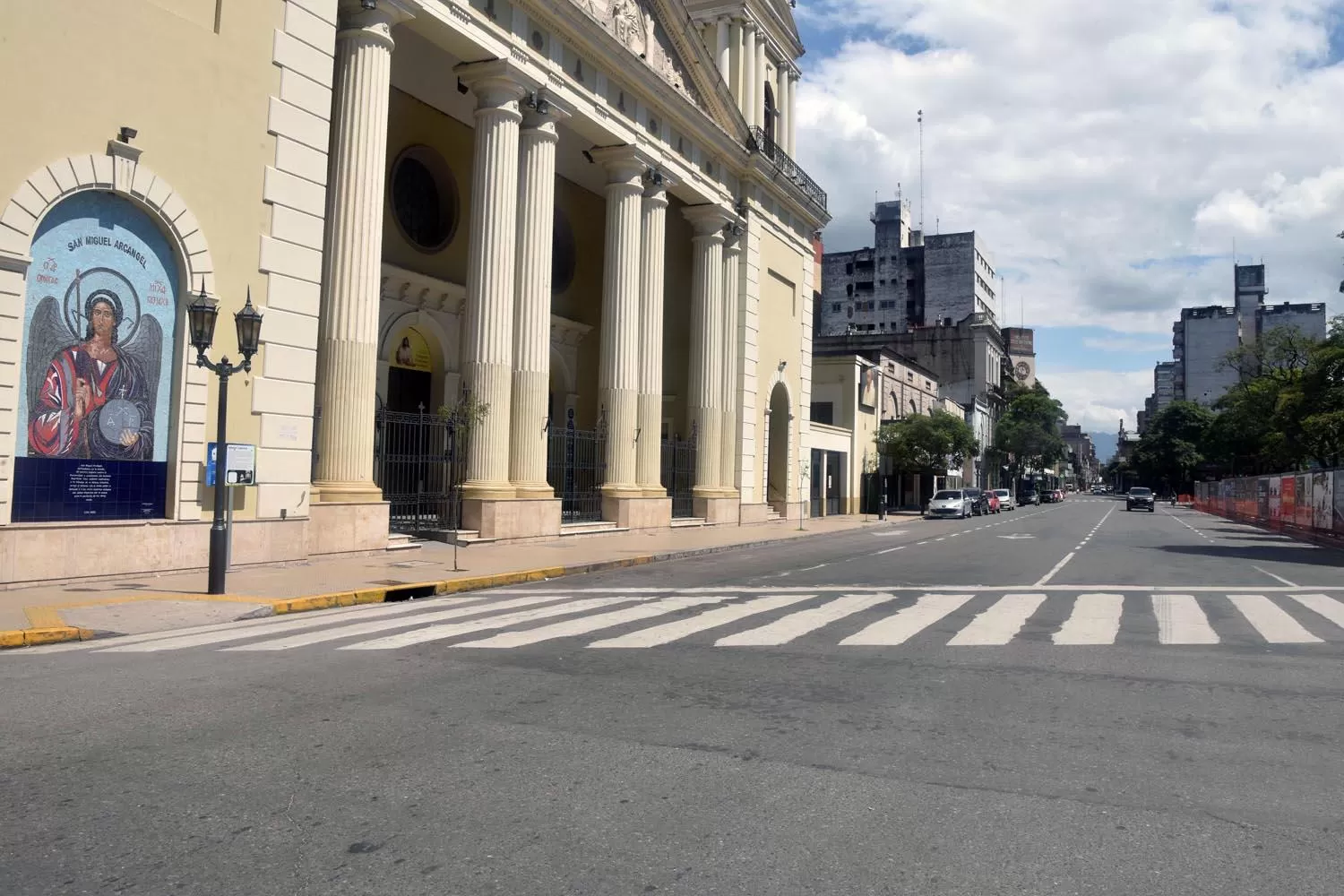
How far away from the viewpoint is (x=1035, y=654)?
31.9ft

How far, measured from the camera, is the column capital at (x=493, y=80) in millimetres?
23703

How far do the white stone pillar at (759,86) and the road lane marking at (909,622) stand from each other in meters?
28.1

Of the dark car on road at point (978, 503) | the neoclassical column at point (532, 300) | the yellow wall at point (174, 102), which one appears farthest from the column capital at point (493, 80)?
the dark car on road at point (978, 503)

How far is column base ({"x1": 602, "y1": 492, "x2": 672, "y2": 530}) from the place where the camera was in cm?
2950

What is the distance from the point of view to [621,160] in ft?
96.8

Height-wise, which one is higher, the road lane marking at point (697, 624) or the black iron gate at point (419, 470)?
the black iron gate at point (419, 470)

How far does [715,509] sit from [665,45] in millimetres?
15278

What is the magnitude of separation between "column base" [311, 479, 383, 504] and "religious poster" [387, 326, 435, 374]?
8827mm

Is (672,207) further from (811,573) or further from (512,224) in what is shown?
(811,573)

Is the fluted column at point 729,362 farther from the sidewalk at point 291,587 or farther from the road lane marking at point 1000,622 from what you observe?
the road lane marking at point 1000,622

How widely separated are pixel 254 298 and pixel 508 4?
36.2 ft

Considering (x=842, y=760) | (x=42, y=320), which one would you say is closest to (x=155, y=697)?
(x=842, y=760)

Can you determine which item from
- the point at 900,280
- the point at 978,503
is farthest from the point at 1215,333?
the point at 978,503

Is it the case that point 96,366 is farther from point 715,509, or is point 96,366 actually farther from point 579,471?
point 715,509
